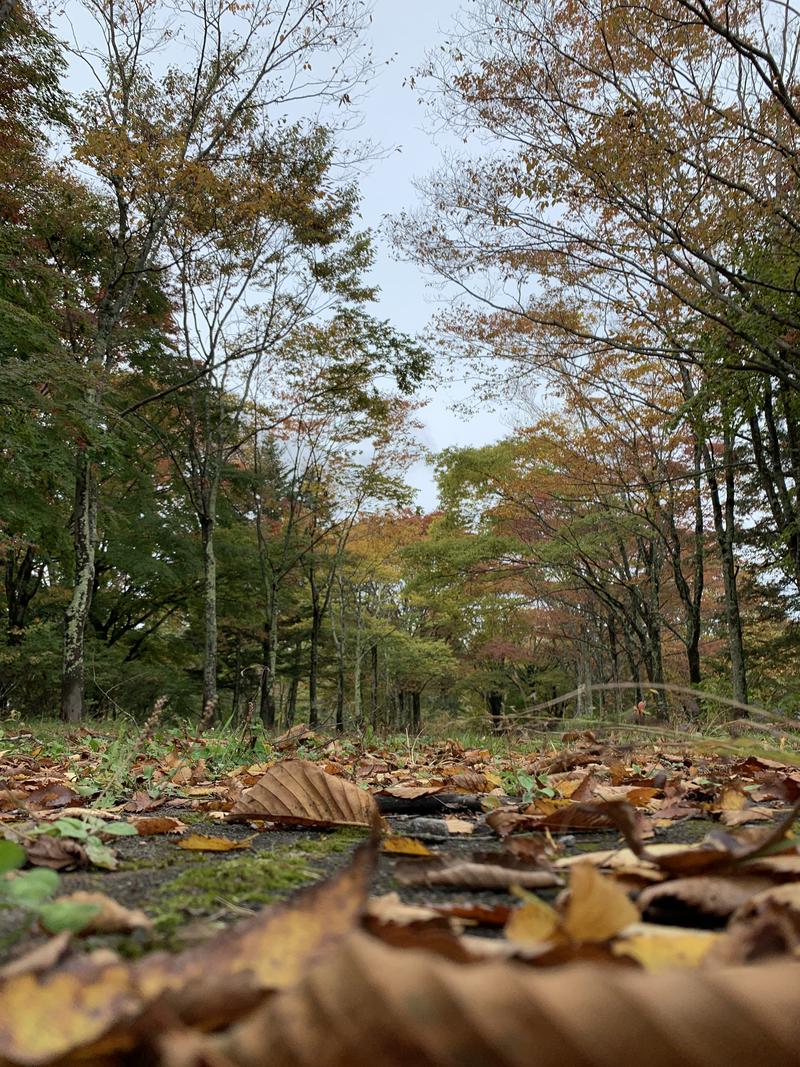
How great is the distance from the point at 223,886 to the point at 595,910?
565 mm

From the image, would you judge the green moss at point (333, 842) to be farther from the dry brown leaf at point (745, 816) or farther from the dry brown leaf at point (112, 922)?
the dry brown leaf at point (745, 816)

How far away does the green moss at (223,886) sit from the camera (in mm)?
772

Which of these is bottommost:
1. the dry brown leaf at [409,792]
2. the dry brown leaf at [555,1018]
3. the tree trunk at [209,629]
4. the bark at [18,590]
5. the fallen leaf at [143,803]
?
the fallen leaf at [143,803]

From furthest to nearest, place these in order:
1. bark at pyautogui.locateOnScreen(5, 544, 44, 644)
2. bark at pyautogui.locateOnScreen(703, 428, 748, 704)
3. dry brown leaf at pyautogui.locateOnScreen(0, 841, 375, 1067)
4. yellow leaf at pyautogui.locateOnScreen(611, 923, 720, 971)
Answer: bark at pyautogui.locateOnScreen(5, 544, 44, 644) < bark at pyautogui.locateOnScreen(703, 428, 748, 704) < yellow leaf at pyautogui.locateOnScreen(611, 923, 720, 971) < dry brown leaf at pyautogui.locateOnScreen(0, 841, 375, 1067)

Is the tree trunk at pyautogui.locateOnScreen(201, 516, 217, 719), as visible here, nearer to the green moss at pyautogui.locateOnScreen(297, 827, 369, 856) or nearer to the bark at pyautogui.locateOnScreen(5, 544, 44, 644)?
the bark at pyautogui.locateOnScreen(5, 544, 44, 644)

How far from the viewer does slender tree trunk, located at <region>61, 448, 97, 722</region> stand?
9.42m

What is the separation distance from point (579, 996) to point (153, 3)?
12.3 metres

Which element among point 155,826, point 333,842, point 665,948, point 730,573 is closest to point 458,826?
point 333,842

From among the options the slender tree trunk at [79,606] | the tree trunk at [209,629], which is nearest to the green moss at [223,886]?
the slender tree trunk at [79,606]

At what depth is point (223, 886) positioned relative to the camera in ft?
3.00

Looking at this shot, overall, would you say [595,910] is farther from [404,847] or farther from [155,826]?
[155,826]

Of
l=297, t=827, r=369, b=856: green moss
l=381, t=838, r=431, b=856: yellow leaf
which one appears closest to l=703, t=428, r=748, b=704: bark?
l=297, t=827, r=369, b=856: green moss

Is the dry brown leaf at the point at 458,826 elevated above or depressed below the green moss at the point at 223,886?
below

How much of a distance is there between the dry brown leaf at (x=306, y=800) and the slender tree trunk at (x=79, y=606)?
28.2ft
